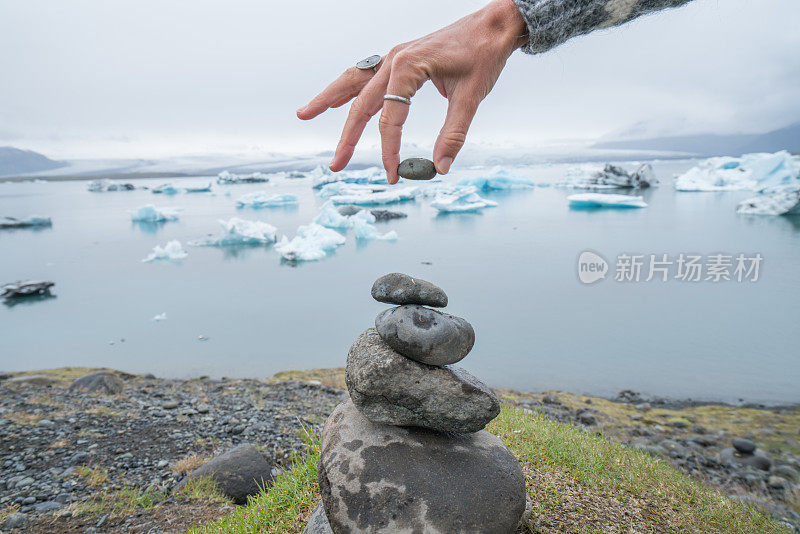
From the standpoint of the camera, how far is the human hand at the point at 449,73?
2.36m

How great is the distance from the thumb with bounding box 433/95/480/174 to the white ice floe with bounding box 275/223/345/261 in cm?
1767

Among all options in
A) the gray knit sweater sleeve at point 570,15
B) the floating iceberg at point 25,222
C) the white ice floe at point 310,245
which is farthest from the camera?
the floating iceberg at point 25,222

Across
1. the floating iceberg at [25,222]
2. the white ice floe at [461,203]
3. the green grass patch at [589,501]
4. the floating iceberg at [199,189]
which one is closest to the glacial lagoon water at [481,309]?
the green grass patch at [589,501]

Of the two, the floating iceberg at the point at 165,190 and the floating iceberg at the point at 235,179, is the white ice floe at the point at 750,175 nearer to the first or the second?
the floating iceberg at the point at 165,190

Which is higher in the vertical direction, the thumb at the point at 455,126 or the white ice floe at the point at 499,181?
the thumb at the point at 455,126

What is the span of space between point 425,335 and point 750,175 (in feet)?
148

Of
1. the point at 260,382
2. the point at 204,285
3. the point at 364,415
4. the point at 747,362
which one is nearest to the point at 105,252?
the point at 204,285

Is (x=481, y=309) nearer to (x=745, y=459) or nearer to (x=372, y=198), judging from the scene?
(x=745, y=459)

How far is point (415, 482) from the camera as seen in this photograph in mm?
3172

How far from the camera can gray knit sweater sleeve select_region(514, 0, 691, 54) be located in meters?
2.45

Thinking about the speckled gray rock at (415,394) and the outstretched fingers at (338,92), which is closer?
the outstretched fingers at (338,92)

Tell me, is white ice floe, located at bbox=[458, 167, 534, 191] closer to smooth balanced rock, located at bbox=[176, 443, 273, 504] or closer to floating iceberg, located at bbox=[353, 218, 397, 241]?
floating iceberg, located at bbox=[353, 218, 397, 241]

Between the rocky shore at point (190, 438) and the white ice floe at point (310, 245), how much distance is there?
10.3m

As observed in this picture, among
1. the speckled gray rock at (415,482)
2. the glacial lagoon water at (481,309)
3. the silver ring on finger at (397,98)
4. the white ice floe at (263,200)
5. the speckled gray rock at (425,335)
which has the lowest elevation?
the glacial lagoon water at (481,309)
